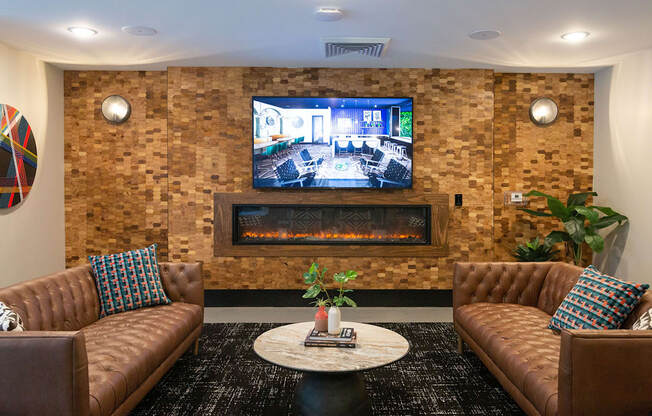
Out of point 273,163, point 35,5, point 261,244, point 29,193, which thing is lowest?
point 261,244

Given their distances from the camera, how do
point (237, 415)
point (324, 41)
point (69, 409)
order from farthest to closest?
point (324, 41)
point (237, 415)
point (69, 409)

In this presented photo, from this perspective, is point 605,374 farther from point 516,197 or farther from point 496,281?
point 516,197

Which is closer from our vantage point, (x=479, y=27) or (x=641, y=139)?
(x=479, y=27)

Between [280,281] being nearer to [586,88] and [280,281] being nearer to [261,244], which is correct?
[261,244]

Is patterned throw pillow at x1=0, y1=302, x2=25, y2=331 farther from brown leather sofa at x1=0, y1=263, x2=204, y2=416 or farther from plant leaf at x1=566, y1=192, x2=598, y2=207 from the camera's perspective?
plant leaf at x1=566, y1=192, x2=598, y2=207

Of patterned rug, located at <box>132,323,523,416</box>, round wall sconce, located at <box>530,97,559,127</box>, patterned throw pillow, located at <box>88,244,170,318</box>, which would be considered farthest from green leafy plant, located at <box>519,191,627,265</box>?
patterned throw pillow, located at <box>88,244,170,318</box>

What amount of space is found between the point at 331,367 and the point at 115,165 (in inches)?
160

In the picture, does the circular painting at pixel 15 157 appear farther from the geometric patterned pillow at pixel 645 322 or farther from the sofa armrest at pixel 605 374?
the geometric patterned pillow at pixel 645 322

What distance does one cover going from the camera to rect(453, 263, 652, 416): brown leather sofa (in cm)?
200

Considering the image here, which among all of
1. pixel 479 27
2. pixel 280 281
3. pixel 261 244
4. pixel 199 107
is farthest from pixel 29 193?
pixel 479 27

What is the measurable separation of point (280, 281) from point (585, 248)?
11.6ft

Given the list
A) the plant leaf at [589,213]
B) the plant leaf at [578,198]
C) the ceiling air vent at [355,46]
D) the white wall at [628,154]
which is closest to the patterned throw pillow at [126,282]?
the ceiling air vent at [355,46]

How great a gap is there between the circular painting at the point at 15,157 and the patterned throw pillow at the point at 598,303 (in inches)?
187

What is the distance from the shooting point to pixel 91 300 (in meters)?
3.28
